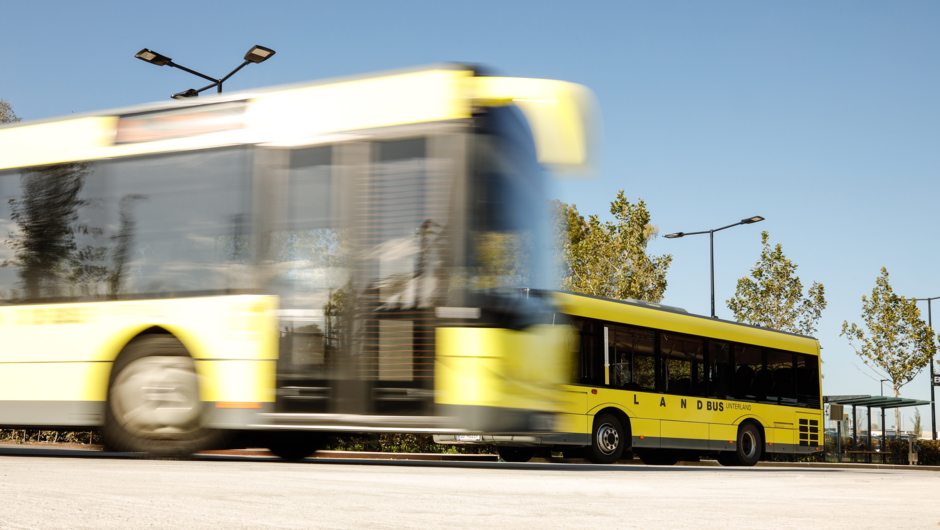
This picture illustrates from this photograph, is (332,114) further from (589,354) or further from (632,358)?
(632,358)

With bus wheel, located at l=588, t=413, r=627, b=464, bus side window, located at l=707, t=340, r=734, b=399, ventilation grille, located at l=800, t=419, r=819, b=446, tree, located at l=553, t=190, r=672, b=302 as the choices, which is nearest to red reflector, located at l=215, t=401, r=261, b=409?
bus wheel, located at l=588, t=413, r=627, b=464

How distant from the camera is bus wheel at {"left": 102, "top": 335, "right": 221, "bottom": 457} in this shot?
9398mm

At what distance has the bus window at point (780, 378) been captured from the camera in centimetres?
2102

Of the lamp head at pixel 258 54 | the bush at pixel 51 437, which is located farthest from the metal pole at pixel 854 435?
the bush at pixel 51 437

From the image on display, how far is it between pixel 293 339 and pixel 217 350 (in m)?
0.80

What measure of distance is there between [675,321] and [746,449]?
343 centimetres

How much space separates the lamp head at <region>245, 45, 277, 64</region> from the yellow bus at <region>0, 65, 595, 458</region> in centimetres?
882

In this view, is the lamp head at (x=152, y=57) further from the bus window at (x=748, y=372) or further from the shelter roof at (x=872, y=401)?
the shelter roof at (x=872, y=401)

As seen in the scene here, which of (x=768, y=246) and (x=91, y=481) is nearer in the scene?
(x=91, y=481)

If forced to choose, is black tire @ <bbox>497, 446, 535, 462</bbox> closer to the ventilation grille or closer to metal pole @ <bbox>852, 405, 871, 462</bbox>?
the ventilation grille

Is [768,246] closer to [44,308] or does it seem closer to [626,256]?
[626,256]

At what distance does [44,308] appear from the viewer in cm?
1009

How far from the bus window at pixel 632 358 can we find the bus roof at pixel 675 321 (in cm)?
22

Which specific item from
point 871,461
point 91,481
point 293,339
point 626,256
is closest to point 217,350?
point 293,339
